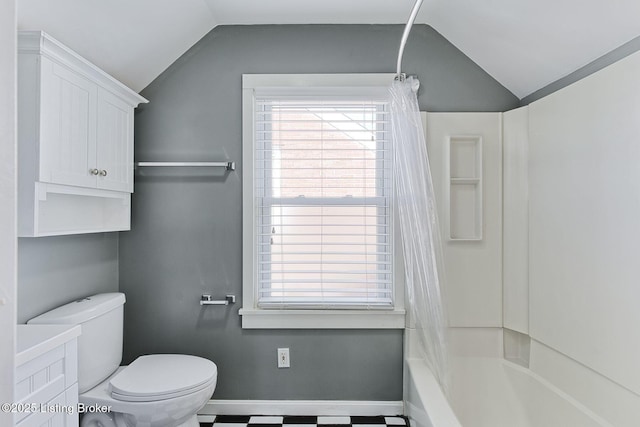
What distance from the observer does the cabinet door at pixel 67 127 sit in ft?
4.88

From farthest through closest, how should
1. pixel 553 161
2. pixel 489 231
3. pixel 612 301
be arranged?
1. pixel 489 231
2. pixel 553 161
3. pixel 612 301

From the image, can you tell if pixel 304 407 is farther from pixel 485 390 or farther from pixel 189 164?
pixel 189 164

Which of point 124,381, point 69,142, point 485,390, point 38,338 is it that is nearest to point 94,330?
point 124,381

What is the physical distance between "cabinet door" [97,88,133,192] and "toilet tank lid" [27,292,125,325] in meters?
0.55

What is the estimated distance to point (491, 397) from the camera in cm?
216

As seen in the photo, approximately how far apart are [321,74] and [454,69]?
764mm

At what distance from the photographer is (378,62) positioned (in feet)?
7.49

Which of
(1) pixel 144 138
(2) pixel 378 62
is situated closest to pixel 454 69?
(2) pixel 378 62

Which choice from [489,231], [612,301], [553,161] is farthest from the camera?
[489,231]

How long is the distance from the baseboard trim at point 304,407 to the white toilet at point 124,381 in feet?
1.08

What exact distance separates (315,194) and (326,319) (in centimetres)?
72

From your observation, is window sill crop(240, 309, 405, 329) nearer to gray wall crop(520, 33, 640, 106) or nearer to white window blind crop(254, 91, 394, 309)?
white window blind crop(254, 91, 394, 309)

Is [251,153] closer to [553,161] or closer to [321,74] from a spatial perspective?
[321,74]

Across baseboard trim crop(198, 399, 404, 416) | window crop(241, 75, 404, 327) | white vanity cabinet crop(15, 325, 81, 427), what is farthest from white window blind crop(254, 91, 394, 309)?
white vanity cabinet crop(15, 325, 81, 427)
